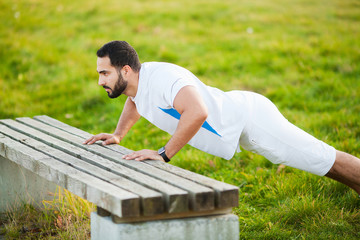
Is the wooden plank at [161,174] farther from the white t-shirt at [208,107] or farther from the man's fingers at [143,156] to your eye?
the white t-shirt at [208,107]

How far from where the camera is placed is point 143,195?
246 cm

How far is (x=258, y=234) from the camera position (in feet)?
11.5

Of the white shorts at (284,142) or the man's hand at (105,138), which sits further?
the man's hand at (105,138)

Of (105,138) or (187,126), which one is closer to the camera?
(187,126)

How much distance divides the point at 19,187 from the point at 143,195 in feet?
7.26

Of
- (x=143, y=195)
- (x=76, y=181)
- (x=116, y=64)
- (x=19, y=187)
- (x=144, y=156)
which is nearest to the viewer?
(x=143, y=195)

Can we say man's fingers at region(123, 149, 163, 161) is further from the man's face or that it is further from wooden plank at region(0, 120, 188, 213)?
the man's face

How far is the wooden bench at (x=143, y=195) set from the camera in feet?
Answer: 8.11

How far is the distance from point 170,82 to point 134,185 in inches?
33.1

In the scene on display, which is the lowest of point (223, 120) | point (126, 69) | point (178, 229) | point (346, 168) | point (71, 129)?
point (178, 229)

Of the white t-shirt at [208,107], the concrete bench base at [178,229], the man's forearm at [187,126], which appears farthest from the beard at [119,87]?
the concrete bench base at [178,229]

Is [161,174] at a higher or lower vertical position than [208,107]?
lower

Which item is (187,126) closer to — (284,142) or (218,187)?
(218,187)

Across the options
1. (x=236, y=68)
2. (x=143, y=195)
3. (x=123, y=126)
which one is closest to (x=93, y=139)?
(x=123, y=126)
